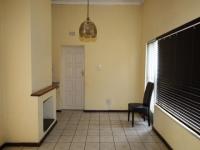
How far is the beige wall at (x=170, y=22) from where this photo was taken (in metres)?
2.87

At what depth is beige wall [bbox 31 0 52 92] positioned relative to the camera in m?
3.81

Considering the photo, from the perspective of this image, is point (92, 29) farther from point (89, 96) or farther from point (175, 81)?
point (89, 96)

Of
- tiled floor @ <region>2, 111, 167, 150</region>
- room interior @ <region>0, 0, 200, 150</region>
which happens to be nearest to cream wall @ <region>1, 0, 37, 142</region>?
room interior @ <region>0, 0, 200, 150</region>

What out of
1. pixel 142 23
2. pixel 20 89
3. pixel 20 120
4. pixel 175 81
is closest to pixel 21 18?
pixel 20 89

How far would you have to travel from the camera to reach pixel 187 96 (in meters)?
2.98

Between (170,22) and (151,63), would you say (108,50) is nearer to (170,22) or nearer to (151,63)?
(151,63)

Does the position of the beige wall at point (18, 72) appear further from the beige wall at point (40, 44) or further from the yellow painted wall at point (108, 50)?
the yellow painted wall at point (108, 50)

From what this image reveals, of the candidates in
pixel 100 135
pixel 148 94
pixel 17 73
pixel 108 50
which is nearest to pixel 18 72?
pixel 17 73

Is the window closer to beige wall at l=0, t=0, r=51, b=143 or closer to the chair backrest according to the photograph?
the chair backrest

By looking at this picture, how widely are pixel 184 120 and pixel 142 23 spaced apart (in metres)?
3.71

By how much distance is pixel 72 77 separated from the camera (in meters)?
6.50

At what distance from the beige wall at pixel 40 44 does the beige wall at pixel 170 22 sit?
7.75 feet

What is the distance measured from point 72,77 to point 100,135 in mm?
2569

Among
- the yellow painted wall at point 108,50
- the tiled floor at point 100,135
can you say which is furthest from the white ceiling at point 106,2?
the tiled floor at point 100,135
